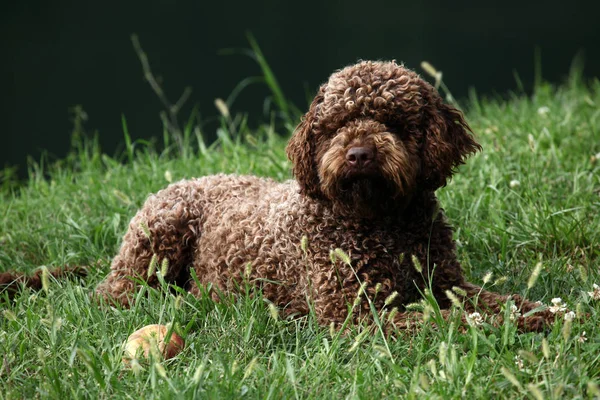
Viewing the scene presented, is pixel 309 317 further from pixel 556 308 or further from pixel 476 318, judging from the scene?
pixel 556 308

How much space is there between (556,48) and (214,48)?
17.4 ft

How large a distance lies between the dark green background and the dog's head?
6716mm

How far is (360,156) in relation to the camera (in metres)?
3.16

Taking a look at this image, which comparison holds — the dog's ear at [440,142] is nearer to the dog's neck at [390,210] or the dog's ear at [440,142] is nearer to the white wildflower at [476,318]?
the dog's neck at [390,210]

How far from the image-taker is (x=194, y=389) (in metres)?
2.66

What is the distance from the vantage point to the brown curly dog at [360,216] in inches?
128

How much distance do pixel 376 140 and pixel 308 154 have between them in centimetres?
39

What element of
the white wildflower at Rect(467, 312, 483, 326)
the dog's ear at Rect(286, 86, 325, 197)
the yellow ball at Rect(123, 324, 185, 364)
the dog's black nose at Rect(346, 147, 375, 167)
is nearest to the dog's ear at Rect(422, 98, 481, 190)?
the dog's black nose at Rect(346, 147, 375, 167)

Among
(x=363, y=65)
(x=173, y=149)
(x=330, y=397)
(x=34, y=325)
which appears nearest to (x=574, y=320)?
(x=330, y=397)

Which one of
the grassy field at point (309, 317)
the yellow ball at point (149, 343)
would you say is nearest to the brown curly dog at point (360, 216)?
the grassy field at point (309, 317)

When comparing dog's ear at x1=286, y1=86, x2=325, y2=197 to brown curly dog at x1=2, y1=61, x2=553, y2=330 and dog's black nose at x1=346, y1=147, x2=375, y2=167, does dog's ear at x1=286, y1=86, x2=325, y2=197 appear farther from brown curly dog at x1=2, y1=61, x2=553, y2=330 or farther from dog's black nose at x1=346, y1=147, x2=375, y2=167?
dog's black nose at x1=346, y1=147, x2=375, y2=167

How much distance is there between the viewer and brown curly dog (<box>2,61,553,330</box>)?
326 cm

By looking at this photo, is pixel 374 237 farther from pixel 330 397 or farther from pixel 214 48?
pixel 214 48

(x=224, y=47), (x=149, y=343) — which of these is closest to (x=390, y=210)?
(x=149, y=343)
